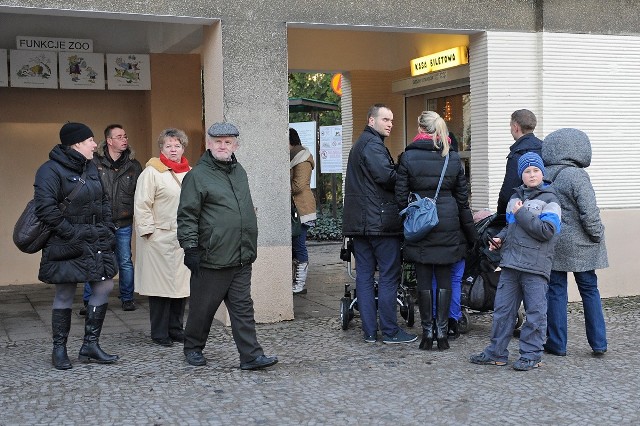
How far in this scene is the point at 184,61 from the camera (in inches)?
473

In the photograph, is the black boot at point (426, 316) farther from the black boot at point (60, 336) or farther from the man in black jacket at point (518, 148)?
the black boot at point (60, 336)

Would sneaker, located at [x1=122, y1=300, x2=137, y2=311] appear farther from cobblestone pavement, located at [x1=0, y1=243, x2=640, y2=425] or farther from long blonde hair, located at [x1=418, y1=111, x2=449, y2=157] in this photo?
long blonde hair, located at [x1=418, y1=111, x2=449, y2=157]

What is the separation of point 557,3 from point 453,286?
3895 mm

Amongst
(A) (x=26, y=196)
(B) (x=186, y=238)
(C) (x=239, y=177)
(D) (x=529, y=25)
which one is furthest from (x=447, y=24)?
(A) (x=26, y=196)

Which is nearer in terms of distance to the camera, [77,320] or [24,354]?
[24,354]

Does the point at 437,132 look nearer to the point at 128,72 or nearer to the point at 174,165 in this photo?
the point at 174,165

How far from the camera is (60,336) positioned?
276 inches

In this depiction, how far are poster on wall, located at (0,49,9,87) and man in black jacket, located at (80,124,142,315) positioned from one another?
2209 millimetres

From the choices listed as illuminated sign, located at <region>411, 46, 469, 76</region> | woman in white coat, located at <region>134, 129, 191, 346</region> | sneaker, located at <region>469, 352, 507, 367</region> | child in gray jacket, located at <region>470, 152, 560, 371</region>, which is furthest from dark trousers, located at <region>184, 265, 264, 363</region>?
illuminated sign, located at <region>411, 46, 469, 76</region>

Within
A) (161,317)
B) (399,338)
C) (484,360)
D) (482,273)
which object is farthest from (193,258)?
(482,273)

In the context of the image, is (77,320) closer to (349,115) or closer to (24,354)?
(24,354)

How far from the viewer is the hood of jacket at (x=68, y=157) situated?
22.4 ft

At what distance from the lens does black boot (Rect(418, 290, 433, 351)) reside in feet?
24.3

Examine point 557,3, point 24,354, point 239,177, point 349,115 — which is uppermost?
point 557,3
